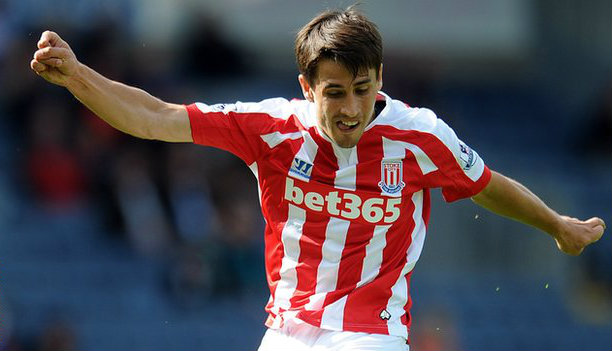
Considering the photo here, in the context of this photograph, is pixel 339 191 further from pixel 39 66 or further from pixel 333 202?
pixel 39 66

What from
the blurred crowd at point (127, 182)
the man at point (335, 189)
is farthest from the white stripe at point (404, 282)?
the blurred crowd at point (127, 182)

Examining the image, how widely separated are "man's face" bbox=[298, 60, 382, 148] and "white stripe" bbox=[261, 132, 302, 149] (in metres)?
0.18

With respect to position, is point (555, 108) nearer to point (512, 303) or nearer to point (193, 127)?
point (512, 303)

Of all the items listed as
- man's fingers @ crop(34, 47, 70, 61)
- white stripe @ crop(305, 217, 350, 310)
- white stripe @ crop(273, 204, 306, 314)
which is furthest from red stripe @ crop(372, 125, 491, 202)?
man's fingers @ crop(34, 47, 70, 61)

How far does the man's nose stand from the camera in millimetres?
4672

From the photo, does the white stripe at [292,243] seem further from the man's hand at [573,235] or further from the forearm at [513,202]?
the man's hand at [573,235]

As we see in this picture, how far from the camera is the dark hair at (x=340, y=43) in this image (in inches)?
185

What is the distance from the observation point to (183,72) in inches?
552

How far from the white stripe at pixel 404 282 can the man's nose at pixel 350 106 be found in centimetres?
61

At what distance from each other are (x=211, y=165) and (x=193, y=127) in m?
7.45

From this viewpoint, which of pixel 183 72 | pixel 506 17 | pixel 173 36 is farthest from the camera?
pixel 506 17

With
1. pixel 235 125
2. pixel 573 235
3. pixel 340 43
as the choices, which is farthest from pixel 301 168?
pixel 573 235

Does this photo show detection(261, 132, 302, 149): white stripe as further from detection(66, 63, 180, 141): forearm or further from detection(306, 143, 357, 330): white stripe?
detection(66, 63, 180, 141): forearm

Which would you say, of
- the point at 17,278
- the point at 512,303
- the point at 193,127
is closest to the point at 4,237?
the point at 17,278
